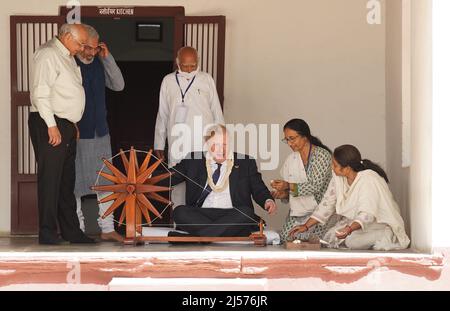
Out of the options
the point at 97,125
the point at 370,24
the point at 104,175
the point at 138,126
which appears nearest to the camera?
the point at 104,175

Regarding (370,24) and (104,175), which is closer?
(104,175)

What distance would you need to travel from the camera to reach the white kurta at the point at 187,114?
28.5 feet

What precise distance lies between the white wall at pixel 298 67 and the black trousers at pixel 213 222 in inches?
54.3

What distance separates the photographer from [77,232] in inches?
319

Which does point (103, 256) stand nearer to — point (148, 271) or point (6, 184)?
point (148, 271)

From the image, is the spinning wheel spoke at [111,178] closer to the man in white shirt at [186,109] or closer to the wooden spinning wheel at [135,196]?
the wooden spinning wheel at [135,196]

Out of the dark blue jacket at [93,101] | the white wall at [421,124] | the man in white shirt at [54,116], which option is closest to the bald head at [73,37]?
the man in white shirt at [54,116]

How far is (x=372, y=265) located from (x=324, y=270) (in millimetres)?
284

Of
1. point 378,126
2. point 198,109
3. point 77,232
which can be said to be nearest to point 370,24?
point 378,126

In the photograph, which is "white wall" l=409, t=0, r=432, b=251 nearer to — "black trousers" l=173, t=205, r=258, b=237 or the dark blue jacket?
"black trousers" l=173, t=205, r=258, b=237

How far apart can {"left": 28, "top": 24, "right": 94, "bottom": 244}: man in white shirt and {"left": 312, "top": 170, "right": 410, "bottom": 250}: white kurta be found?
5.86 feet

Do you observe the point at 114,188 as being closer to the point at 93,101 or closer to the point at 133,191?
the point at 133,191

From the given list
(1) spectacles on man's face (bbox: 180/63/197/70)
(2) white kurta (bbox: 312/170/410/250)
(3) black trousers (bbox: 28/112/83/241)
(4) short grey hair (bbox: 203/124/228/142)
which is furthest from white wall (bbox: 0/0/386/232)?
(2) white kurta (bbox: 312/170/410/250)

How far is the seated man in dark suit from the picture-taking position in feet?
26.3
